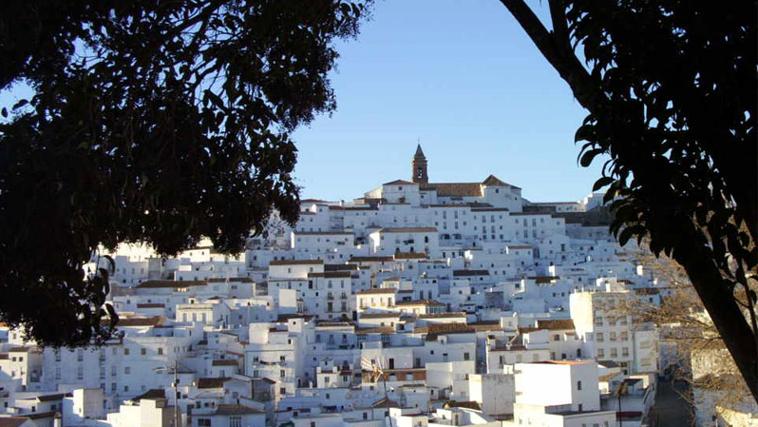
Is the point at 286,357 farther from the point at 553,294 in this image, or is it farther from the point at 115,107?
the point at 115,107

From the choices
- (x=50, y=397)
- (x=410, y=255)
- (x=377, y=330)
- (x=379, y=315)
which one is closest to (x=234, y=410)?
(x=50, y=397)

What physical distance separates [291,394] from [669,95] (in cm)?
3732

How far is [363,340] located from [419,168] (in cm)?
4882

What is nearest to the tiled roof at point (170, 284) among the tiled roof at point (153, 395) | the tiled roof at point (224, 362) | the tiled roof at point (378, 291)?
the tiled roof at point (378, 291)

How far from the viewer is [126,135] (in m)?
5.41

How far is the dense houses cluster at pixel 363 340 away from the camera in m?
31.0

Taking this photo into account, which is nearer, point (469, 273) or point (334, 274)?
point (334, 274)

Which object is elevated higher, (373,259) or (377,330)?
(373,259)

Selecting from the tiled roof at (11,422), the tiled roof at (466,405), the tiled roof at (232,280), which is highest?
the tiled roof at (232,280)

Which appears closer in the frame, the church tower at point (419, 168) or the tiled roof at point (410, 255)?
the tiled roof at point (410, 255)

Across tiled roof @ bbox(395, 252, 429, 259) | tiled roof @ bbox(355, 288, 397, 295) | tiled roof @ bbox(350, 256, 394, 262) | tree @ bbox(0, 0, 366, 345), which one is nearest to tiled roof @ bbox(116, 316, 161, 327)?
tiled roof @ bbox(355, 288, 397, 295)

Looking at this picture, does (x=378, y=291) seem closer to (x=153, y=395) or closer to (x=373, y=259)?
(x=373, y=259)

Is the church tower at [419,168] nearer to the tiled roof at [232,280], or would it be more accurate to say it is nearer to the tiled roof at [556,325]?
the tiled roof at [232,280]

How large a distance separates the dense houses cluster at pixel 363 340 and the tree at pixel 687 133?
12.2 feet
